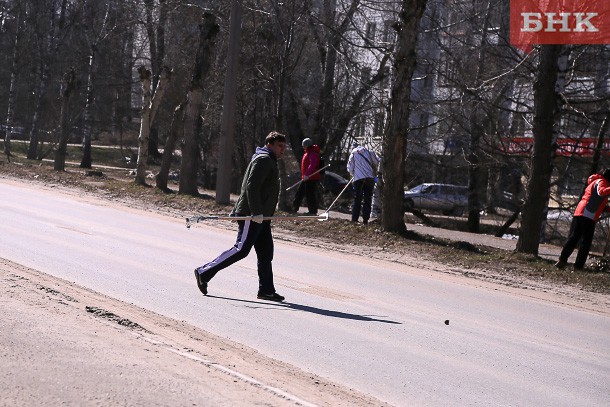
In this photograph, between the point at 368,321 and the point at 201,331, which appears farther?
the point at 368,321

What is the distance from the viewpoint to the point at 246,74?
32.3 m

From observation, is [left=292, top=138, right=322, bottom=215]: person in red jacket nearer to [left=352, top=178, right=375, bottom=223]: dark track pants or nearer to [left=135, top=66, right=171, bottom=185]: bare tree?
[left=352, top=178, right=375, bottom=223]: dark track pants

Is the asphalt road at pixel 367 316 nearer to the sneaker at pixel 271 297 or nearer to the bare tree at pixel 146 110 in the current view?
the sneaker at pixel 271 297

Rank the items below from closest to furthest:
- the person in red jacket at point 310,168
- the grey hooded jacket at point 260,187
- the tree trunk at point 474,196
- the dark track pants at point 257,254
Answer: the grey hooded jacket at point 260,187 → the dark track pants at point 257,254 → the person in red jacket at point 310,168 → the tree trunk at point 474,196

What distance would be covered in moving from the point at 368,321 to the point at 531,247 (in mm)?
9138

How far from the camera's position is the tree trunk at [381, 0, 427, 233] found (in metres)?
19.0

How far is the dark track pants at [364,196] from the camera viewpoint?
2130cm

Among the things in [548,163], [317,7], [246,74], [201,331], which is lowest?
[201,331]

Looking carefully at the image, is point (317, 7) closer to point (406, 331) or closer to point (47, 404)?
point (406, 331)

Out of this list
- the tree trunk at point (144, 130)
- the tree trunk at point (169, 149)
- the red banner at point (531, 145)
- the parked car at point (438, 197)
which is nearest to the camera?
the red banner at point (531, 145)

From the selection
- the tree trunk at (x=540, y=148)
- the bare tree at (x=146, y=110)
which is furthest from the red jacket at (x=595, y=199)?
the bare tree at (x=146, y=110)

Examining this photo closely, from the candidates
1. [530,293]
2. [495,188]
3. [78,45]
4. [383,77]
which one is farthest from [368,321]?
[78,45]

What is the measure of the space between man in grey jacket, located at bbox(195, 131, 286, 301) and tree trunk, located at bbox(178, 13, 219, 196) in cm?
1643

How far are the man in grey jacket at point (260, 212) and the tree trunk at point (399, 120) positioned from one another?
9008mm
